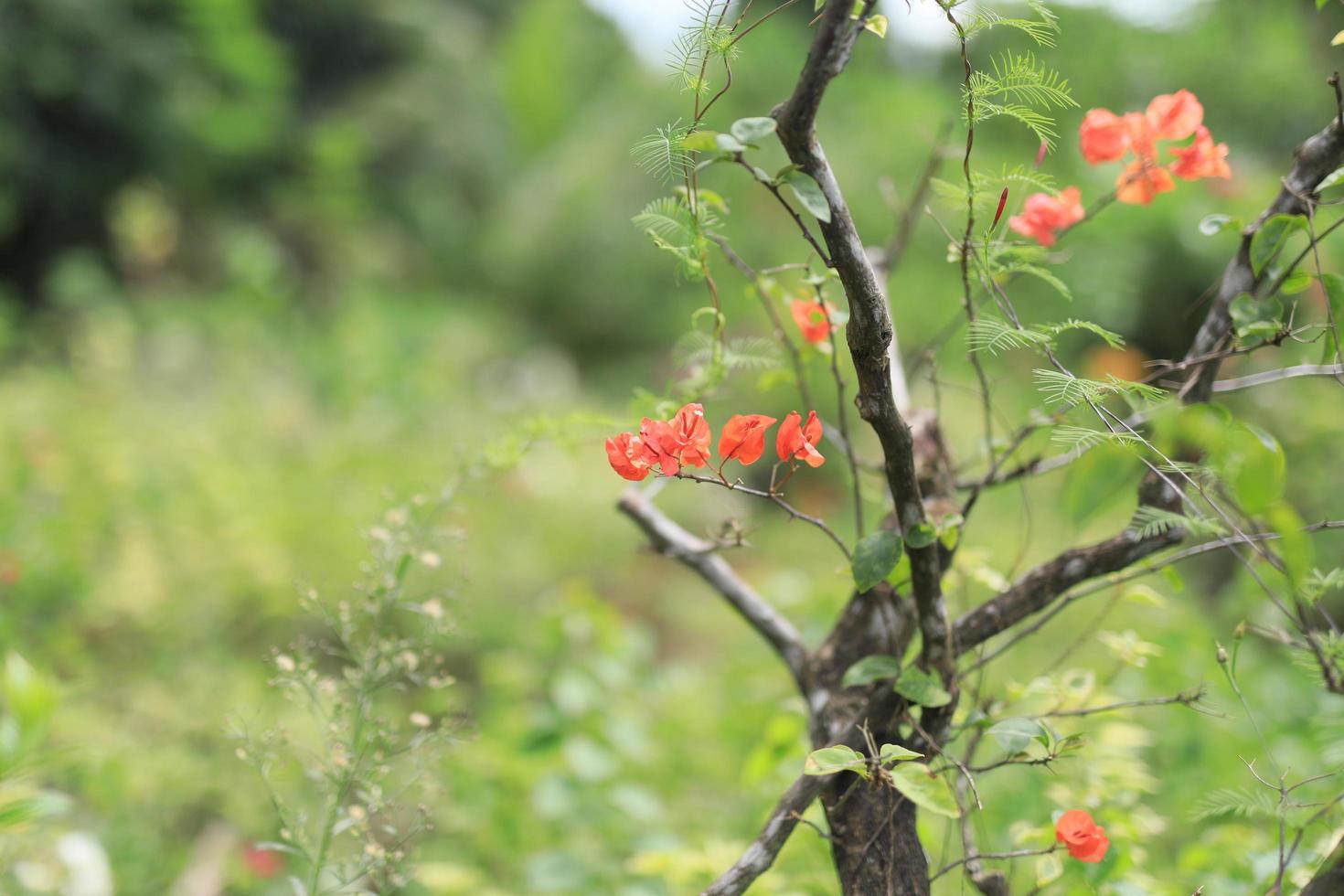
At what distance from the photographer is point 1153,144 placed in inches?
25.9

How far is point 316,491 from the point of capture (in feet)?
8.56

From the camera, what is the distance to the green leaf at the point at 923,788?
0.53 metres

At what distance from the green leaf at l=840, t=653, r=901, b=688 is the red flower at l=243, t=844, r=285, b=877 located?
3.52 feet

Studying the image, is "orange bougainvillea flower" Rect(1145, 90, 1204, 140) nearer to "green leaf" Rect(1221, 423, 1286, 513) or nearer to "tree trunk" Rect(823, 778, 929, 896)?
"green leaf" Rect(1221, 423, 1286, 513)

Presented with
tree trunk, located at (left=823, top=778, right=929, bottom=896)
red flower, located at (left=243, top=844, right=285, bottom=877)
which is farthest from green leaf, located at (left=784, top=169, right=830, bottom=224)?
red flower, located at (left=243, top=844, right=285, bottom=877)

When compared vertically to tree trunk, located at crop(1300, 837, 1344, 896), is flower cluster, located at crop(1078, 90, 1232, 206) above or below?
above

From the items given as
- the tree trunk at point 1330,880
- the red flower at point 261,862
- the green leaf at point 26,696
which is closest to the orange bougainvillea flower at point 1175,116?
the tree trunk at point 1330,880

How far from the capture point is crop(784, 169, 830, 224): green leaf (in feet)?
1.52

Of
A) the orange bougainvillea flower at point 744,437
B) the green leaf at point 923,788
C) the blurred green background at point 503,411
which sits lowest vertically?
the green leaf at point 923,788

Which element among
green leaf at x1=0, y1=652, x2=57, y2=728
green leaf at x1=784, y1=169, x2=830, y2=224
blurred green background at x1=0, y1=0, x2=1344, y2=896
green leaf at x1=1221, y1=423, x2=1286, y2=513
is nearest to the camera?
green leaf at x1=1221, y1=423, x2=1286, y2=513

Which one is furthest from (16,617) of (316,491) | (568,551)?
(568,551)

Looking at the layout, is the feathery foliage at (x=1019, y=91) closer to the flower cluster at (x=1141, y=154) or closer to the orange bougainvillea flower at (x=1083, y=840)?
the flower cluster at (x=1141, y=154)

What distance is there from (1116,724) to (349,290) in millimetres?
4652

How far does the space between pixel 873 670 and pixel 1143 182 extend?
417 mm
